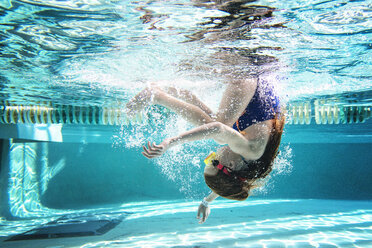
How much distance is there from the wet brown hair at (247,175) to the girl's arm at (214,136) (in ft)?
0.78

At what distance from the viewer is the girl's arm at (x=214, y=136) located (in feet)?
9.53

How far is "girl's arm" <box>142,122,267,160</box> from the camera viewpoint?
2.91 meters

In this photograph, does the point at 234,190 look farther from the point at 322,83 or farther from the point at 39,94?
the point at 39,94

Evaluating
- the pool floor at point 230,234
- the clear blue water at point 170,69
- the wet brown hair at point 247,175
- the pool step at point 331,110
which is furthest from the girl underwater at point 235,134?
the pool step at point 331,110

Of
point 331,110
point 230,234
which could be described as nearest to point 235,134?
point 230,234

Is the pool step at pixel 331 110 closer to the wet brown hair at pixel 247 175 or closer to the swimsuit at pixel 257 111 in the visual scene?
the swimsuit at pixel 257 111

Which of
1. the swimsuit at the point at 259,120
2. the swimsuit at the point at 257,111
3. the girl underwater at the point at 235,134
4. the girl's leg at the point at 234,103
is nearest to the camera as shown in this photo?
the girl underwater at the point at 235,134

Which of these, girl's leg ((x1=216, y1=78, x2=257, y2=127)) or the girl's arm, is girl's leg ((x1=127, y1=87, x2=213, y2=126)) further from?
the girl's arm

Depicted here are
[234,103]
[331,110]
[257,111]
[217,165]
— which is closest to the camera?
[217,165]

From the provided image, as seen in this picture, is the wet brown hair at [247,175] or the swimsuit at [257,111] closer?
the wet brown hair at [247,175]

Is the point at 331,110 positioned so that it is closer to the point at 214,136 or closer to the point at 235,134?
the point at 235,134

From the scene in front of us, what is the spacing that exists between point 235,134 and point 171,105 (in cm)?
135

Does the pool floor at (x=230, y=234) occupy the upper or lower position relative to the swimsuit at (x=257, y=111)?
lower

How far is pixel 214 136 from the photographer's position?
339cm
